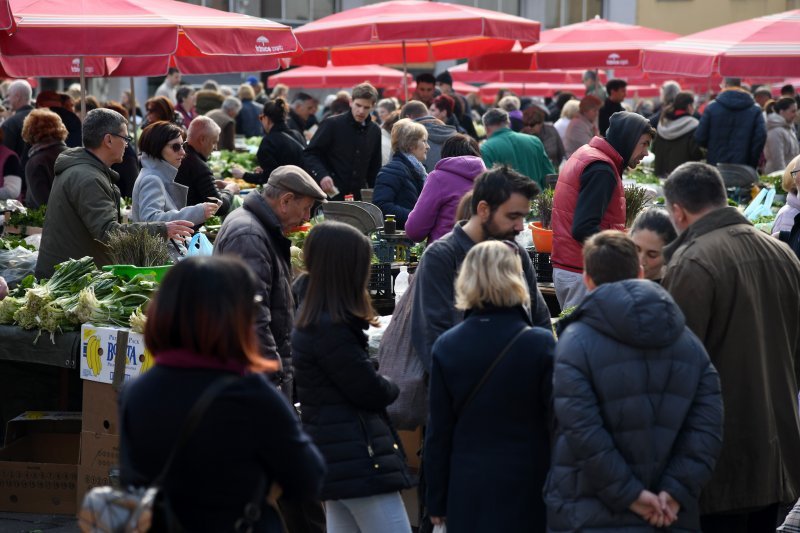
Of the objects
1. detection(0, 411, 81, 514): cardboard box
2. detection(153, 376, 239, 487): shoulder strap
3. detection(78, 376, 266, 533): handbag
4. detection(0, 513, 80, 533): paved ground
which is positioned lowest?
detection(0, 513, 80, 533): paved ground

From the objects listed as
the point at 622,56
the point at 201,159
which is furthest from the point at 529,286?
the point at 622,56

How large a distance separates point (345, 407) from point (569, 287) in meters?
2.50

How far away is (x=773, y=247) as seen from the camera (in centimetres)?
450

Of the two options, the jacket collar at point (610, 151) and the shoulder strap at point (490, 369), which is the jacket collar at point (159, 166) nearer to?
the jacket collar at point (610, 151)

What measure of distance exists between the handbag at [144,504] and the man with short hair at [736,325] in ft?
6.87

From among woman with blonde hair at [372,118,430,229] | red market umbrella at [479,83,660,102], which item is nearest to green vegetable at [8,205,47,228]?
woman with blonde hair at [372,118,430,229]

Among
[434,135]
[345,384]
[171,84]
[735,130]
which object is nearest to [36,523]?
[345,384]

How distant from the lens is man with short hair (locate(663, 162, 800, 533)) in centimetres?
435

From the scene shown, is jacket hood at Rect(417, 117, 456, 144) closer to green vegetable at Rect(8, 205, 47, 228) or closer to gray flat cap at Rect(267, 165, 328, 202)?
green vegetable at Rect(8, 205, 47, 228)

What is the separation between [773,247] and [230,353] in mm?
2424

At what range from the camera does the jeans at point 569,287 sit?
636cm

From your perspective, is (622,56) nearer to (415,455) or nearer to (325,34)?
(325,34)

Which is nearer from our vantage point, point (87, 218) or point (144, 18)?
point (87, 218)

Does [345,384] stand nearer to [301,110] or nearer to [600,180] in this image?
[600,180]
